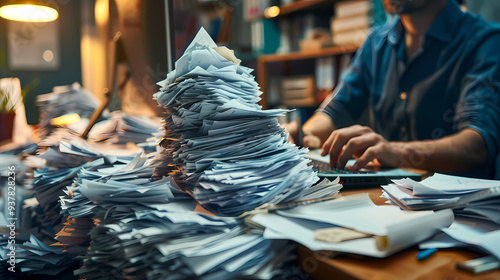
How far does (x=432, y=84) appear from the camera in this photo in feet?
5.19

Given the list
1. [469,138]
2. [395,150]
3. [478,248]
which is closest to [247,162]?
[478,248]

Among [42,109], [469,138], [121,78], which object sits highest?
[121,78]

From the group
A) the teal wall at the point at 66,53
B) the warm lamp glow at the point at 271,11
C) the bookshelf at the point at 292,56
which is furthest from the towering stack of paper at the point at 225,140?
the teal wall at the point at 66,53

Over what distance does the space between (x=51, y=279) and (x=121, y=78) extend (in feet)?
2.04

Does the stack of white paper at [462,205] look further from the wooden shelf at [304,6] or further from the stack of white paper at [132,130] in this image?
the wooden shelf at [304,6]

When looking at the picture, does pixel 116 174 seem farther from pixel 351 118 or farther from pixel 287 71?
pixel 287 71

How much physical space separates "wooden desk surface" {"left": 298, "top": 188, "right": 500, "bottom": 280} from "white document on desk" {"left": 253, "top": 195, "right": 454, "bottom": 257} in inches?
0.4

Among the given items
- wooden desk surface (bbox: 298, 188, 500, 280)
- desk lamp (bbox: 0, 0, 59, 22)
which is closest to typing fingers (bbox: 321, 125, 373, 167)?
wooden desk surface (bbox: 298, 188, 500, 280)

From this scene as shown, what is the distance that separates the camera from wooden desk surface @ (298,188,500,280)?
0.38 m

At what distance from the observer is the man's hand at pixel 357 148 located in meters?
0.87

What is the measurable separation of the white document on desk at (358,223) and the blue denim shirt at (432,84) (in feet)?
3.42

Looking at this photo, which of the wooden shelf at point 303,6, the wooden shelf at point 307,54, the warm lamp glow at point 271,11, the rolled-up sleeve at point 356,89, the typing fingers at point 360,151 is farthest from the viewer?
the warm lamp glow at point 271,11

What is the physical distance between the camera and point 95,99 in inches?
65.2

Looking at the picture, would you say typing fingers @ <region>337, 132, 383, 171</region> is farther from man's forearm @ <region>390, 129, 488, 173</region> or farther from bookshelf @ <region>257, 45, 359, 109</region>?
bookshelf @ <region>257, 45, 359, 109</region>
